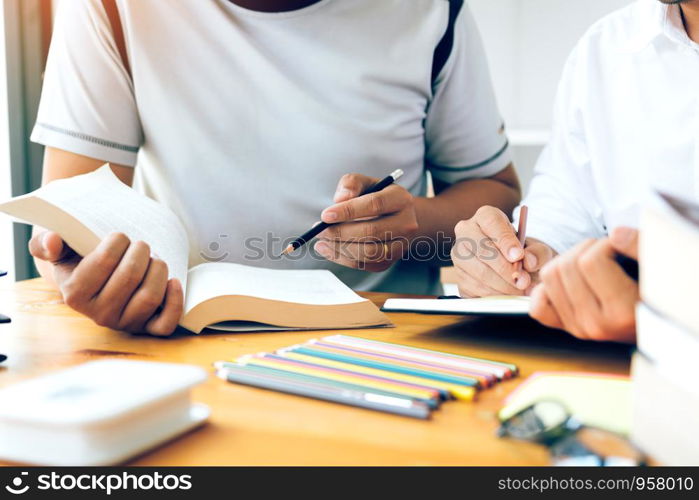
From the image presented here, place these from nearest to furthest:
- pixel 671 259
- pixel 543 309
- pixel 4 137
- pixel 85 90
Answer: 1. pixel 671 259
2. pixel 543 309
3. pixel 85 90
4. pixel 4 137

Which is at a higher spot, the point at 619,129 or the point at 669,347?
the point at 669,347

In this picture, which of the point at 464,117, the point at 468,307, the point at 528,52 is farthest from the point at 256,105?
the point at 528,52

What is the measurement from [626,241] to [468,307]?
203mm

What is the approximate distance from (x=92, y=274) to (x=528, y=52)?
2.20 metres

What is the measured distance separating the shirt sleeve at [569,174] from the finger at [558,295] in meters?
0.53

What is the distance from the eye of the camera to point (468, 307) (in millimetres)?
700

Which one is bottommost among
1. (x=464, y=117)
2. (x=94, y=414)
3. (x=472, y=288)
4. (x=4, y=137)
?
(x=4, y=137)

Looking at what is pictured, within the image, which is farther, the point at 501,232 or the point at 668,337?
the point at 501,232

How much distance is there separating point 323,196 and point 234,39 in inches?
11.3

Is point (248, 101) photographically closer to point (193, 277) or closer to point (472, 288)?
point (193, 277)

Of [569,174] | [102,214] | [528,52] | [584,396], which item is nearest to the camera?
[584,396]

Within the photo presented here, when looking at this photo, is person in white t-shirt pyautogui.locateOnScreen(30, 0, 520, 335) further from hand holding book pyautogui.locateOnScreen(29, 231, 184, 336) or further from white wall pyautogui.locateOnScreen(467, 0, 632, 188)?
white wall pyautogui.locateOnScreen(467, 0, 632, 188)

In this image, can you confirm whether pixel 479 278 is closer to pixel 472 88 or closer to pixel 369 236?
pixel 369 236

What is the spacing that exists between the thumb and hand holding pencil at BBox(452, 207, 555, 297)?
30 cm
